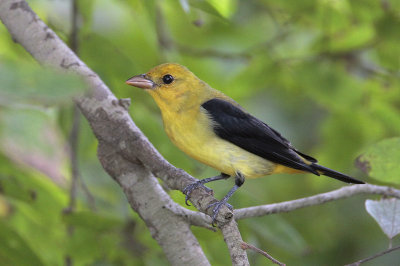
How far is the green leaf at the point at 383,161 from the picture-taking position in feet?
8.49

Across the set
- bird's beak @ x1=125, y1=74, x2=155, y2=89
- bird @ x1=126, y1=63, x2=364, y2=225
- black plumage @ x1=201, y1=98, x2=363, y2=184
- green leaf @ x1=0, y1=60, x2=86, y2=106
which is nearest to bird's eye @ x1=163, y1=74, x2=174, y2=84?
bird @ x1=126, y1=63, x2=364, y2=225

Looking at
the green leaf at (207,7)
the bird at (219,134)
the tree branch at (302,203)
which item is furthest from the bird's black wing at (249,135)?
the green leaf at (207,7)

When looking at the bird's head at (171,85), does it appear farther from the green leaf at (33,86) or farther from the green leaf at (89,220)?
the green leaf at (33,86)

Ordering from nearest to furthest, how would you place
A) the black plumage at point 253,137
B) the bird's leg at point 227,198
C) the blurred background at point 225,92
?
the bird's leg at point 227,198, the blurred background at point 225,92, the black plumage at point 253,137

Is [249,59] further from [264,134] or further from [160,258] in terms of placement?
[160,258]

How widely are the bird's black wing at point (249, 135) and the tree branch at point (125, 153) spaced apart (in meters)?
0.72

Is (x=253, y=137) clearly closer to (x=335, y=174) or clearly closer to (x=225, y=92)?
(x=335, y=174)

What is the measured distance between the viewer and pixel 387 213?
261cm

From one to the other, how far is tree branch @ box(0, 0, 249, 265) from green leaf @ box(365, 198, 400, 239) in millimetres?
763

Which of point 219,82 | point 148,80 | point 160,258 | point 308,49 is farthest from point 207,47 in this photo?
point 160,258

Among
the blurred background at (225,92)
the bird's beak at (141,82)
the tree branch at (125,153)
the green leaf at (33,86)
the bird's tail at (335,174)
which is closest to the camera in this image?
the green leaf at (33,86)

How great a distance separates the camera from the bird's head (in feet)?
12.3

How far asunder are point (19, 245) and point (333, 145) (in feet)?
8.48

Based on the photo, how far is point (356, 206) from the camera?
5.68 m
